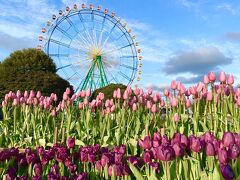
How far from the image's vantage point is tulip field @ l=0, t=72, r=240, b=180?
2.64 meters

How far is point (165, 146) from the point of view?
2.54 m

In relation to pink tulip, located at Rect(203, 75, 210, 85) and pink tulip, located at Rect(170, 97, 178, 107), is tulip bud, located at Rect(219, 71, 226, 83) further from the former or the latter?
pink tulip, located at Rect(170, 97, 178, 107)

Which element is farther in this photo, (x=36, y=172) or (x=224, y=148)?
(x=36, y=172)

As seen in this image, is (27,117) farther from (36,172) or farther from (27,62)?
(27,62)

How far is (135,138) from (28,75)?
487 inches

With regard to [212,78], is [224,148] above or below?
below

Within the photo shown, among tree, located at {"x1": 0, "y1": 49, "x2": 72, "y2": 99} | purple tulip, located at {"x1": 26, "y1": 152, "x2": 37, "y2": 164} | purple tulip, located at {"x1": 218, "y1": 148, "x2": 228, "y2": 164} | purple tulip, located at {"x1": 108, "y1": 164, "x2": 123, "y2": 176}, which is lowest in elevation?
purple tulip, located at {"x1": 108, "y1": 164, "x2": 123, "y2": 176}

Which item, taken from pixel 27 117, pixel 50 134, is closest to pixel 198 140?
pixel 50 134

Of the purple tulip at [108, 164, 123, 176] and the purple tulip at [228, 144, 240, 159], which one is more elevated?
the purple tulip at [228, 144, 240, 159]

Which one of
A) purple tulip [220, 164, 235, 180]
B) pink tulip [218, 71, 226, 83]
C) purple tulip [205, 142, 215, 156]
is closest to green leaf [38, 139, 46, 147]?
pink tulip [218, 71, 226, 83]

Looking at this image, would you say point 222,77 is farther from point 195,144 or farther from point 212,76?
point 195,144

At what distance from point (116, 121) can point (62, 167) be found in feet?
8.66

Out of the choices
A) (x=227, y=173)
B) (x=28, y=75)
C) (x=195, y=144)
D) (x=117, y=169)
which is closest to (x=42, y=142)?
(x=117, y=169)

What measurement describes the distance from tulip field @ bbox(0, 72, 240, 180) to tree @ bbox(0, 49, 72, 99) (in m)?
9.33
